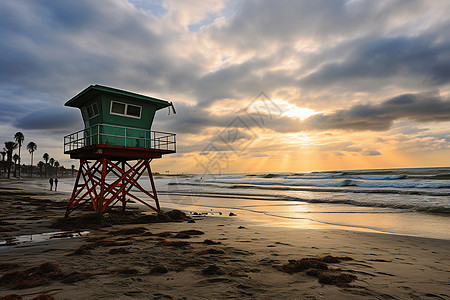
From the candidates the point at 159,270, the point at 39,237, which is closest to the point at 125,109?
the point at 39,237

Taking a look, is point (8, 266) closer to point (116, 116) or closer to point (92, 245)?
point (92, 245)

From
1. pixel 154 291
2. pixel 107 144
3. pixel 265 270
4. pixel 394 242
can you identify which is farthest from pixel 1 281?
pixel 394 242

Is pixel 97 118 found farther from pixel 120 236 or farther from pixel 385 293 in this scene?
pixel 385 293

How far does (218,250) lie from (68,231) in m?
8.36

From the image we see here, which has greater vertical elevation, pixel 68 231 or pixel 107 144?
pixel 107 144

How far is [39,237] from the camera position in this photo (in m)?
10.5

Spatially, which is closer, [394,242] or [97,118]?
[394,242]

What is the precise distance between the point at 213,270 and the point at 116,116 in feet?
40.4

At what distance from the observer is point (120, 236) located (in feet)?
34.6

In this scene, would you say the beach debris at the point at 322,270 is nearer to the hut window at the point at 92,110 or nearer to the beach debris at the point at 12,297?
the beach debris at the point at 12,297

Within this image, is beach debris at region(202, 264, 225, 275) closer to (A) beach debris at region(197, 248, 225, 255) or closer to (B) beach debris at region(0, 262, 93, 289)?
(A) beach debris at region(197, 248, 225, 255)

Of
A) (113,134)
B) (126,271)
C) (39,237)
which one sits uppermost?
(113,134)

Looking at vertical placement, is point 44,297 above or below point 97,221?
above

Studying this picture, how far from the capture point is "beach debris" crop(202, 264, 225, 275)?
5.92m
